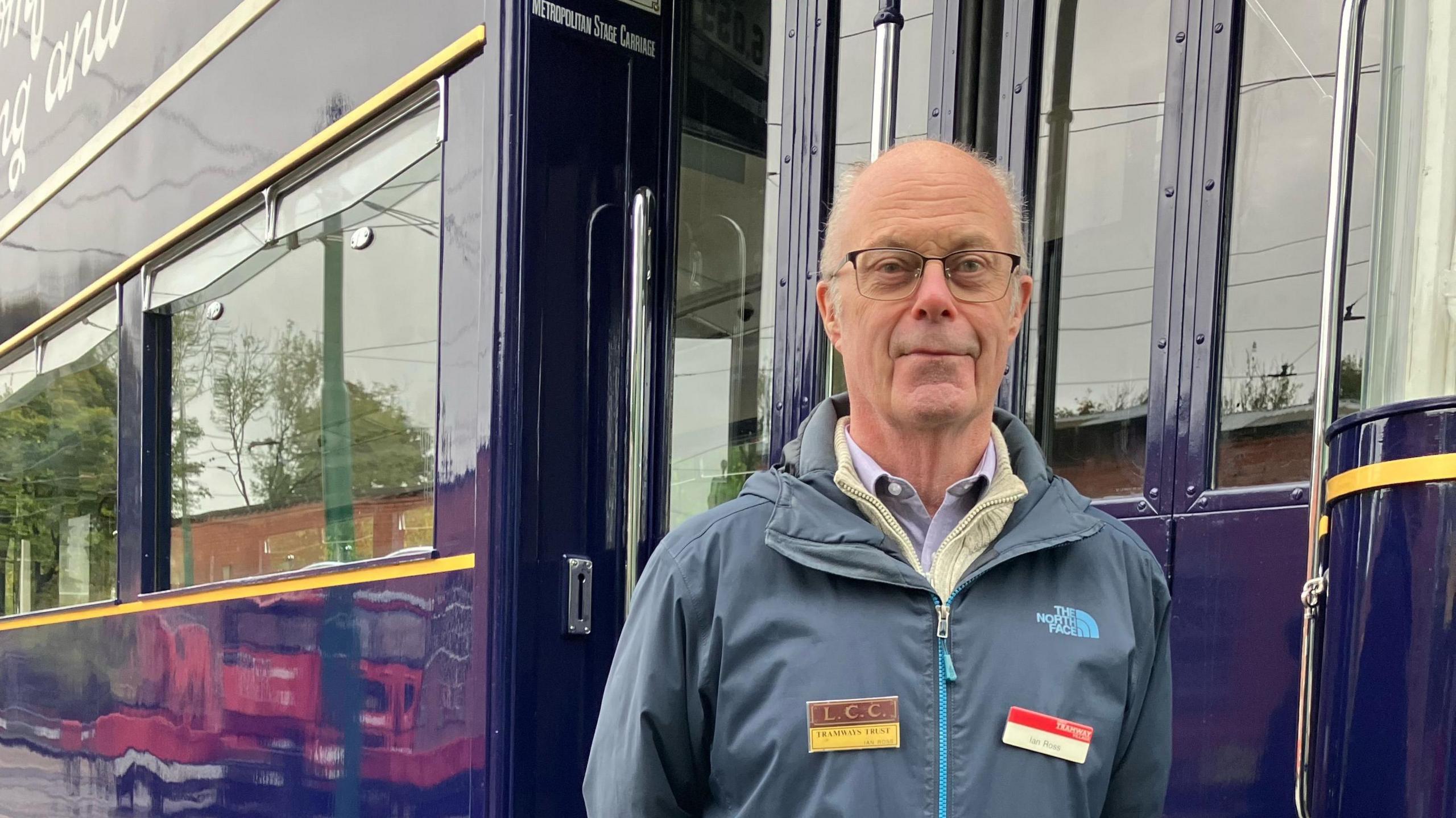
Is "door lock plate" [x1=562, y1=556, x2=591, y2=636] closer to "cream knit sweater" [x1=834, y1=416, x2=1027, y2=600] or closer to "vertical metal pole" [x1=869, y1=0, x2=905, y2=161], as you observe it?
"vertical metal pole" [x1=869, y1=0, x2=905, y2=161]

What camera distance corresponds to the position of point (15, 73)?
536 cm

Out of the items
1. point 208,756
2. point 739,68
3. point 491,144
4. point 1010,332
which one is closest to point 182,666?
point 208,756

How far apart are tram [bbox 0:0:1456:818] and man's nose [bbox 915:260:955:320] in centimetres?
41

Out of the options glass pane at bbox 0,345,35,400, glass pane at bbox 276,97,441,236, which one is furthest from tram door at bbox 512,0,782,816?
glass pane at bbox 0,345,35,400

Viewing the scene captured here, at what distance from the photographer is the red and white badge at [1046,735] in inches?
Result: 51.3

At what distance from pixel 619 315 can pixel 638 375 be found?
0.48 ft

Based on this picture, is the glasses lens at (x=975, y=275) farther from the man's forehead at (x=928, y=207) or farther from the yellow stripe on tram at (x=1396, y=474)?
the yellow stripe on tram at (x=1396, y=474)

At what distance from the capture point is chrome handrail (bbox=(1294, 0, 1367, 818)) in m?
1.43

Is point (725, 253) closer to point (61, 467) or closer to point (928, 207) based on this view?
point (928, 207)

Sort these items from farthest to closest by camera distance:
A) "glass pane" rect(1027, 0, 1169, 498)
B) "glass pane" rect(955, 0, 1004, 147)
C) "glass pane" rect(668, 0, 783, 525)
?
"glass pane" rect(668, 0, 783, 525) < "glass pane" rect(955, 0, 1004, 147) < "glass pane" rect(1027, 0, 1169, 498)

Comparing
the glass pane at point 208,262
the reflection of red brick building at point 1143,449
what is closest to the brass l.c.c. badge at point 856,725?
the reflection of red brick building at point 1143,449

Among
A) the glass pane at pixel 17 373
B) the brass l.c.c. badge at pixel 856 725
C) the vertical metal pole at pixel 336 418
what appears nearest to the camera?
the brass l.c.c. badge at pixel 856 725

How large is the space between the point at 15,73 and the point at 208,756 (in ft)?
10.3

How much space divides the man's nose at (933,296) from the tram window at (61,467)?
3.27m
